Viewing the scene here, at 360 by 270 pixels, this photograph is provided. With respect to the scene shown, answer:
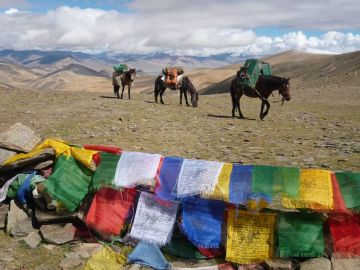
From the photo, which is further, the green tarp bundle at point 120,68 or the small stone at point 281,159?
the green tarp bundle at point 120,68

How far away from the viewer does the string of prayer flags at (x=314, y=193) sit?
780 centimetres

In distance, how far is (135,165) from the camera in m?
9.32

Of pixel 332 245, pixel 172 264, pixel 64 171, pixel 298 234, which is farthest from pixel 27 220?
pixel 332 245

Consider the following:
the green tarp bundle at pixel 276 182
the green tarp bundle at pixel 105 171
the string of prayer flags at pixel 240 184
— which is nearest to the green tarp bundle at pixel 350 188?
the green tarp bundle at pixel 276 182

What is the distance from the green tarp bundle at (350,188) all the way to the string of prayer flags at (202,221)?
2196mm

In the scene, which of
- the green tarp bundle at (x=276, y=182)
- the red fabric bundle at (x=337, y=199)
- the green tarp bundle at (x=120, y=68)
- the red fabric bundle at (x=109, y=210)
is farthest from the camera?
the green tarp bundle at (x=120, y=68)

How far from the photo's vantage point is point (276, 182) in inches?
324

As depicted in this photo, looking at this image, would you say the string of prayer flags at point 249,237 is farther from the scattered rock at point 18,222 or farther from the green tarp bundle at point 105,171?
the scattered rock at point 18,222

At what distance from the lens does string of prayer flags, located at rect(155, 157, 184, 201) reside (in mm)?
8781

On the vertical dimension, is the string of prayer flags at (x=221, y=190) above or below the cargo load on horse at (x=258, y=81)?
below

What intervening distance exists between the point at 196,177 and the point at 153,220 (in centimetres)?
121

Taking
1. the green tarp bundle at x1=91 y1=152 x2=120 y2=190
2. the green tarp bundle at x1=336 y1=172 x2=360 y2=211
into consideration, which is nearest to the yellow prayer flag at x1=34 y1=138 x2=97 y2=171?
the green tarp bundle at x1=91 y1=152 x2=120 y2=190

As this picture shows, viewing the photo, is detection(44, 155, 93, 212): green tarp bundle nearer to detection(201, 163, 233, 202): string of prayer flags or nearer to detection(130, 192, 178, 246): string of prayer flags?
detection(130, 192, 178, 246): string of prayer flags

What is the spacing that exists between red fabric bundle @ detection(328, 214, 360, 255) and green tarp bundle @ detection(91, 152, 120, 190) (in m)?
4.42
